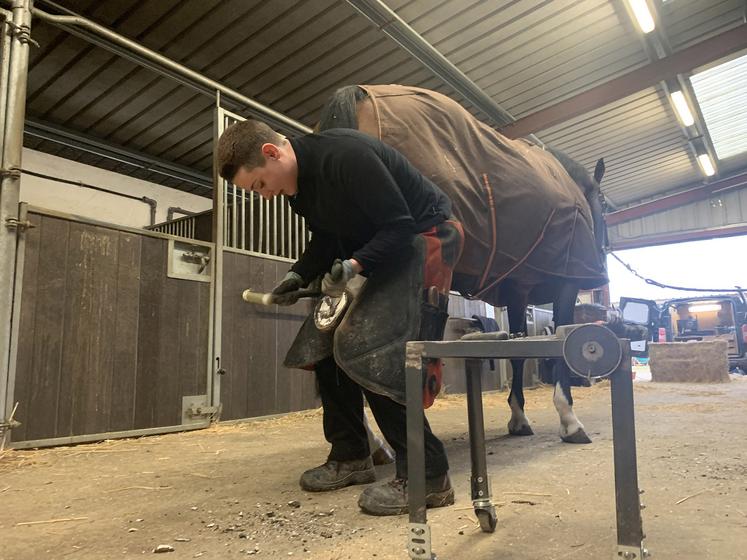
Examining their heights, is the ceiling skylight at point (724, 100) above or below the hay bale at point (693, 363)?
above

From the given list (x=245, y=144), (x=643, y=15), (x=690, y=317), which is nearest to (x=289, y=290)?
(x=245, y=144)

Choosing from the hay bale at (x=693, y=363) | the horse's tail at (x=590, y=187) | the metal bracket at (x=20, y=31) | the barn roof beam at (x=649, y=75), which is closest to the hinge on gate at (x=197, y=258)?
the metal bracket at (x=20, y=31)

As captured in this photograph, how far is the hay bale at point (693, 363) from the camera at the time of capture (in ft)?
21.0

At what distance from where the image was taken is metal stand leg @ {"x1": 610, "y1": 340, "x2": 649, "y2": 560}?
0.77 meters

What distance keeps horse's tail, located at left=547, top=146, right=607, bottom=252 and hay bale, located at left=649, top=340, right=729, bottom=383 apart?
4644 millimetres

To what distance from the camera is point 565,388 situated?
2379mm

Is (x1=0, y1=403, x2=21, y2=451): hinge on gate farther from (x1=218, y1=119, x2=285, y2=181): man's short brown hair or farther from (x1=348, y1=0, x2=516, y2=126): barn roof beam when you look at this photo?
(x1=348, y1=0, x2=516, y2=126): barn roof beam

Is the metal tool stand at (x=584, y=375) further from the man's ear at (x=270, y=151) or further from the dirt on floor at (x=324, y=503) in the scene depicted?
the man's ear at (x=270, y=151)

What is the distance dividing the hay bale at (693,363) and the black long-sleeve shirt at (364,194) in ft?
21.3

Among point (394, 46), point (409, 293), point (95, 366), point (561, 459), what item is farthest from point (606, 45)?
point (95, 366)

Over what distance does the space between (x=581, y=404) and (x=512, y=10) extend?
127 inches

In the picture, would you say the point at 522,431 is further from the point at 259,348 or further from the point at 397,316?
the point at 259,348

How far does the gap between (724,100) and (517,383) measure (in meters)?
7.53

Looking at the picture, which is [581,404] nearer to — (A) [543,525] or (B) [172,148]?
(A) [543,525]
